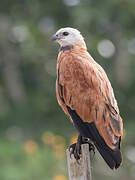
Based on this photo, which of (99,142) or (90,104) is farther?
(90,104)

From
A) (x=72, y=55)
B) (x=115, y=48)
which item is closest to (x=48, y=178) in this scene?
(x=72, y=55)

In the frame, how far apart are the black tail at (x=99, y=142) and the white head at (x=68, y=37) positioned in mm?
888

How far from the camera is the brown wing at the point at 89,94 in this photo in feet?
20.2

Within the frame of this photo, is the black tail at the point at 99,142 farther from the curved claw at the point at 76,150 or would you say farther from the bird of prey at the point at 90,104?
the curved claw at the point at 76,150

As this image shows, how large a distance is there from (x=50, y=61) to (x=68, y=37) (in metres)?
7.09

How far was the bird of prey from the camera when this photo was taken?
6043mm

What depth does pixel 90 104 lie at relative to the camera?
20.9 feet

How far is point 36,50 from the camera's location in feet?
45.2

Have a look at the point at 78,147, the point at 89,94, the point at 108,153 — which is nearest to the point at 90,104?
the point at 89,94

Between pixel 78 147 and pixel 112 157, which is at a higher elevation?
pixel 78 147

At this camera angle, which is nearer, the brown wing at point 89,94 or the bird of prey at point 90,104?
the bird of prey at point 90,104

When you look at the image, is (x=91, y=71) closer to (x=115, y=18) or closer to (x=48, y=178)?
(x=48, y=178)

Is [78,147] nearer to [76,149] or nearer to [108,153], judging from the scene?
[76,149]

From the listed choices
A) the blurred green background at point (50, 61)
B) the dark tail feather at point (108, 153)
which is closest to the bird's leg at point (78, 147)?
the dark tail feather at point (108, 153)
